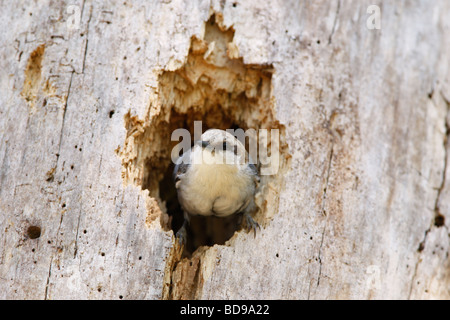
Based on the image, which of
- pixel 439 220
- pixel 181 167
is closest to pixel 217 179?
pixel 181 167

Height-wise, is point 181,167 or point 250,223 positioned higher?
point 181,167

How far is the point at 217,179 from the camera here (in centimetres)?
428

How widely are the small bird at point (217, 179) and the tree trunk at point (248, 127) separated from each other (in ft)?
0.96

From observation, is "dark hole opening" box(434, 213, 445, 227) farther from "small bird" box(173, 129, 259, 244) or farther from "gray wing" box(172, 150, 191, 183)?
"gray wing" box(172, 150, 191, 183)

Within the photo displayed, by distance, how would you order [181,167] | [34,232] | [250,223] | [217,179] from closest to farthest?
1. [34,232]
2. [250,223]
3. [217,179]
4. [181,167]

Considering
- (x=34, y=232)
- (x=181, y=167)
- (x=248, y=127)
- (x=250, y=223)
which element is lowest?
(x=34, y=232)

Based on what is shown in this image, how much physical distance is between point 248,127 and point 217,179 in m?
0.54

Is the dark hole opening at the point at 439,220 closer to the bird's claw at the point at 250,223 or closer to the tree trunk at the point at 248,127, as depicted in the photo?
the tree trunk at the point at 248,127

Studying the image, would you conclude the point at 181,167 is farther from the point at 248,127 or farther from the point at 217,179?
the point at 248,127

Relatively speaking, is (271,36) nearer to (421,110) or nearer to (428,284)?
(421,110)

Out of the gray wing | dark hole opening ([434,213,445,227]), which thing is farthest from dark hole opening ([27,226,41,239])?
dark hole opening ([434,213,445,227])

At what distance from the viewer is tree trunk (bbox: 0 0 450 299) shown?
347cm

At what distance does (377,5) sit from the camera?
13.8 ft
